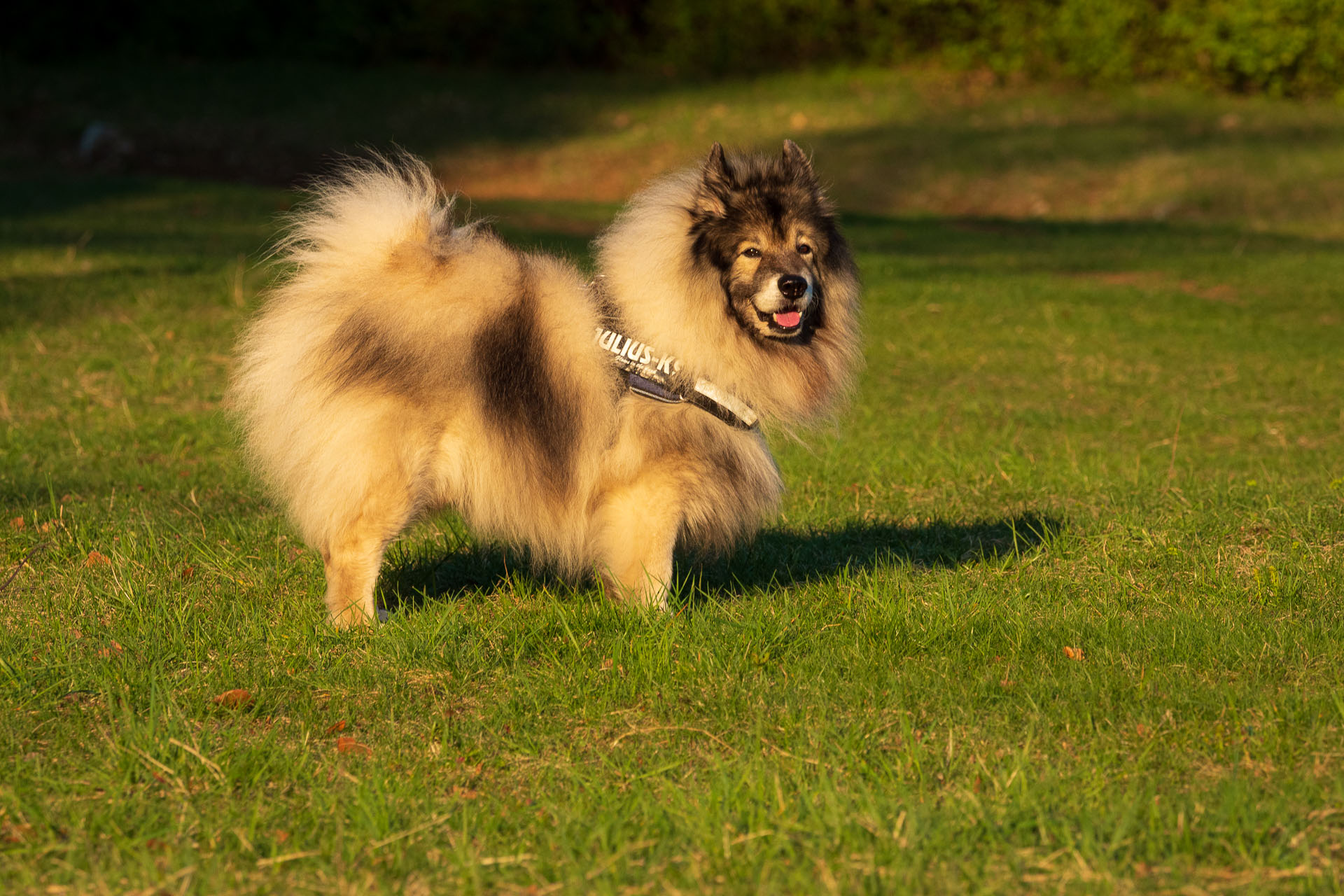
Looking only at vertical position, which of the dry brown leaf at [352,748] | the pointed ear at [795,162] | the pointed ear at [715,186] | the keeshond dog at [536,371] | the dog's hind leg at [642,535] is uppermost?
the pointed ear at [795,162]

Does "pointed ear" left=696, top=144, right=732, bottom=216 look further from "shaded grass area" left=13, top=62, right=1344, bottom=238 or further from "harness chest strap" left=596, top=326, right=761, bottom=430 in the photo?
"shaded grass area" left=13, top=62, right=1344, bottom=238

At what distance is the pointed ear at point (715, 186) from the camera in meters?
4.58

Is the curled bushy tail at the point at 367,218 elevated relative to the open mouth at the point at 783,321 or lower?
elevated

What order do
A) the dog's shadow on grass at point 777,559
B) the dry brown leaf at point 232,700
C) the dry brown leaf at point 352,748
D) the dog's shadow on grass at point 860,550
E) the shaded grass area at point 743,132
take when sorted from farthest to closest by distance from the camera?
the shaded grass area at point 743,132 → the dog's shadow on grass at point 860,550 → the dog's shadow on grass at point 777,559 → the dry brown leaf at point 232,700 → the dry brown leaf at point 352,748

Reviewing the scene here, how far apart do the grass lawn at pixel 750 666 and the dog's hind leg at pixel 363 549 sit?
0.12 m

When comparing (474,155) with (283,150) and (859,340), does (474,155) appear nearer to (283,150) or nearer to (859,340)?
(283,150)

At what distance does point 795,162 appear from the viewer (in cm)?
478

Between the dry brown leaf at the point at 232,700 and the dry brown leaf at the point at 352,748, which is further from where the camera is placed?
the dry brown leaf at the point at 232,700

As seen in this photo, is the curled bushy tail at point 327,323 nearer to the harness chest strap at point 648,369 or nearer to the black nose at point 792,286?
the harness chest strap at point 648,369

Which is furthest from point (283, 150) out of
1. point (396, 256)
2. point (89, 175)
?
point (396, 256)

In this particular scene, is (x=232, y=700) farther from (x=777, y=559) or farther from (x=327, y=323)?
(x=777, y=559)

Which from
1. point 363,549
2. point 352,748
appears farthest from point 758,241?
point 352,748

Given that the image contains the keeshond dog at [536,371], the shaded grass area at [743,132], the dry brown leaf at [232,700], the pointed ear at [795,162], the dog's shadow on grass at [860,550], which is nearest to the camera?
the dry brown leaf at [232,700]

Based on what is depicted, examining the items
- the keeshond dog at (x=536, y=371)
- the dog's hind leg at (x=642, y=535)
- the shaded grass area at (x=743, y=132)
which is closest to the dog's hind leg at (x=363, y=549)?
the keeshond dog at (x=536, y=371)
